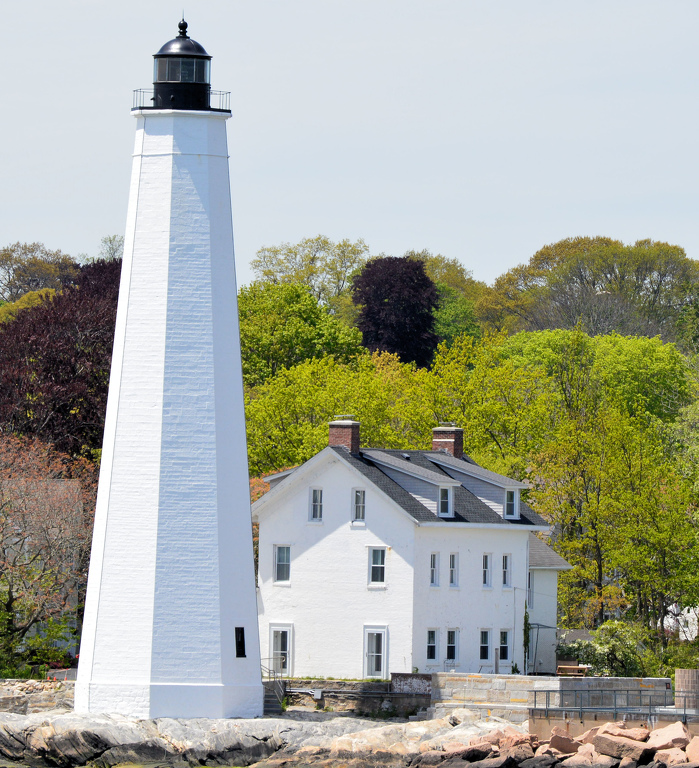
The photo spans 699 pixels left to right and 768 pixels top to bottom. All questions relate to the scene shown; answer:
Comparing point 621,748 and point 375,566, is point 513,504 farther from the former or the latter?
point 621,748

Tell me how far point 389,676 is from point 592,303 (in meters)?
58.0

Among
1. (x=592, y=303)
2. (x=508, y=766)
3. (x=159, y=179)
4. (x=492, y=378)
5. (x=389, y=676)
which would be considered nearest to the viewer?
(x=508, y=766)

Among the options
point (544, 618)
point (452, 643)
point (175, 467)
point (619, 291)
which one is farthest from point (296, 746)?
point (619, 291)

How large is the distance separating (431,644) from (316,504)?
5.28m

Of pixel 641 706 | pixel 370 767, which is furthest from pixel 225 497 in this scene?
pixel 641 706

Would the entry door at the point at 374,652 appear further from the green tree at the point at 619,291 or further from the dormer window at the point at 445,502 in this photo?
the green tree at the point at 619,291

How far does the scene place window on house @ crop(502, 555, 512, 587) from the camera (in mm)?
47281

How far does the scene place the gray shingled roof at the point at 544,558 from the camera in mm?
49688

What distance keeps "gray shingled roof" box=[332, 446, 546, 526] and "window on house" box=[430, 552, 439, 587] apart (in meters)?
1.03

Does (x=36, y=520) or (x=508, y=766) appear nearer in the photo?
(x=508, y=766)

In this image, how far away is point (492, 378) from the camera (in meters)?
61.4

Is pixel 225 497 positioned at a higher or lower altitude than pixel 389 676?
higher

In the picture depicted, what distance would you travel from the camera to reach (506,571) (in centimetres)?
4741

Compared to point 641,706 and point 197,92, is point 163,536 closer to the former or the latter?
point 197,92
